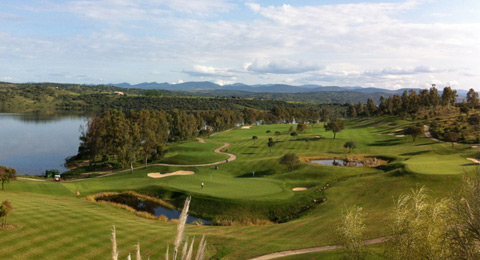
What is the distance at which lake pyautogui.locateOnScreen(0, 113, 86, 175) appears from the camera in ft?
255

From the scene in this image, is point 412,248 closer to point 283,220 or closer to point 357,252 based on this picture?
point 357,252

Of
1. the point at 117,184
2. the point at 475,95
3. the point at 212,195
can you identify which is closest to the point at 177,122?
the point at 117,184

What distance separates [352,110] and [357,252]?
592 feet

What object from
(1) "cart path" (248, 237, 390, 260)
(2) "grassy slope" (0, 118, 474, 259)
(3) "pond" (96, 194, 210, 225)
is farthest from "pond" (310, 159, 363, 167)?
(1) "cart path" (248, 237, 390, 260)

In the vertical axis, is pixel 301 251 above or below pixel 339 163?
above

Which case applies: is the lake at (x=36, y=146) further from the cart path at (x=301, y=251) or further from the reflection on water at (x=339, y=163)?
the cart path at (x=301, y=251)

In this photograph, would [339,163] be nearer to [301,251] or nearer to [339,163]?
[339,163]

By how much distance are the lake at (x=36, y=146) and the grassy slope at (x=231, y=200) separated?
35.1 meters

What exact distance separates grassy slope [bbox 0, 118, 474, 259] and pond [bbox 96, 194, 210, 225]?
310cm

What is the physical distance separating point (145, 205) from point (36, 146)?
8213 cm

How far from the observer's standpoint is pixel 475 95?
117m

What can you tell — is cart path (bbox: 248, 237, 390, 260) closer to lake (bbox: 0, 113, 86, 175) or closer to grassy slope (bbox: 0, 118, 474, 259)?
grassy slope (bbox: 0, 118, 474, 259)

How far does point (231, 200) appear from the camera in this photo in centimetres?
3925

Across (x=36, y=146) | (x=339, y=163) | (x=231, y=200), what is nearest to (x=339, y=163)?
(x=339, y=163)
